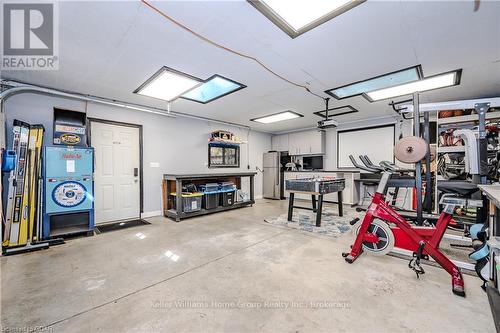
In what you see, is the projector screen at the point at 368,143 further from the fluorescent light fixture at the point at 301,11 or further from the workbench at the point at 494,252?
the fluorescent light fixture at the point at 301,11

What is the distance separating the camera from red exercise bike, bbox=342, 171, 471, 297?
7.14 ft

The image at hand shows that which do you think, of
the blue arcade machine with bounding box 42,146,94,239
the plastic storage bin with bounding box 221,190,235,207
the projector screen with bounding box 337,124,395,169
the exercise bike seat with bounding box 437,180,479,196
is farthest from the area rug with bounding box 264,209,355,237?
the blue arcade machine with bounding box 42,146,94,239

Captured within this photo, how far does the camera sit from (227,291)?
1.91 m

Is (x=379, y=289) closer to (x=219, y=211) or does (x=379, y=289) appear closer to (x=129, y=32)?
(x=129, y=32)

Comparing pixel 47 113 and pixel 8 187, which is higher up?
pixel 47 113

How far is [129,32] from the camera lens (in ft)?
7.03

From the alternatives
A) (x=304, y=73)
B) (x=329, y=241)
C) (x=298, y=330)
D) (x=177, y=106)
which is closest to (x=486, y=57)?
(x=304, y=73)

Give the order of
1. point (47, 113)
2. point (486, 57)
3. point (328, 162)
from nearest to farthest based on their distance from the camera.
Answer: point (486, 57) < point (47, 113) < point (328, 162)

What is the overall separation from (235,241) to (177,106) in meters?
3.29

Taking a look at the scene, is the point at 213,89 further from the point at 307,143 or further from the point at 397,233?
the point at 307,143

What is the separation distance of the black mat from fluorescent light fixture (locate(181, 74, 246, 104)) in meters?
2.80

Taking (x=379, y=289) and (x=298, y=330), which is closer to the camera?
(x=298, y=330)

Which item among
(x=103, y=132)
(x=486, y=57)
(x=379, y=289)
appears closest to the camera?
(x=379, y=289)

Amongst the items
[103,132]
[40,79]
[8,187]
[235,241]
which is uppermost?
[40,79]
